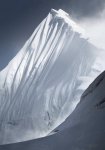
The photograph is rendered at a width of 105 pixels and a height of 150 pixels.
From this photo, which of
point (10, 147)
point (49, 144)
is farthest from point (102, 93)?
point (10, 147)

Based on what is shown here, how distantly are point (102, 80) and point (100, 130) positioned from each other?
16.2m

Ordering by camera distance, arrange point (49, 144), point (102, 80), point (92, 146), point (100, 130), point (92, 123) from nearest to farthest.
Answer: point (92, 146), point (100, 130), point (92, 123), point (49, 144), point (102, 80)

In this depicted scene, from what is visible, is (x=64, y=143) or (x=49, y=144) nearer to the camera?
(x=64, y=143)

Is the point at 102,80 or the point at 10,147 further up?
the point at 102,80

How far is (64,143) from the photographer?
152ft

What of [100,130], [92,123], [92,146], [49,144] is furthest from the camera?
[49,144]

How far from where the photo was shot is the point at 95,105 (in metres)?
51.6

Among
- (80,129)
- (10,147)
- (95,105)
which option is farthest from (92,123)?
(10,147)

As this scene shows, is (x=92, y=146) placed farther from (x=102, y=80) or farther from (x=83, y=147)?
(x=102, y=80)

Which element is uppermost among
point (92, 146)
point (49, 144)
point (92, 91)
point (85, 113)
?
point (92, 91)

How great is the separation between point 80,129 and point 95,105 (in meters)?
5.50

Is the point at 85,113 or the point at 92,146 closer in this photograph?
the point at 92,146

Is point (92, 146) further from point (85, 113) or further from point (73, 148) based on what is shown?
point (85, 113)

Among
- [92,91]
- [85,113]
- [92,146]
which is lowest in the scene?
[92,146]
